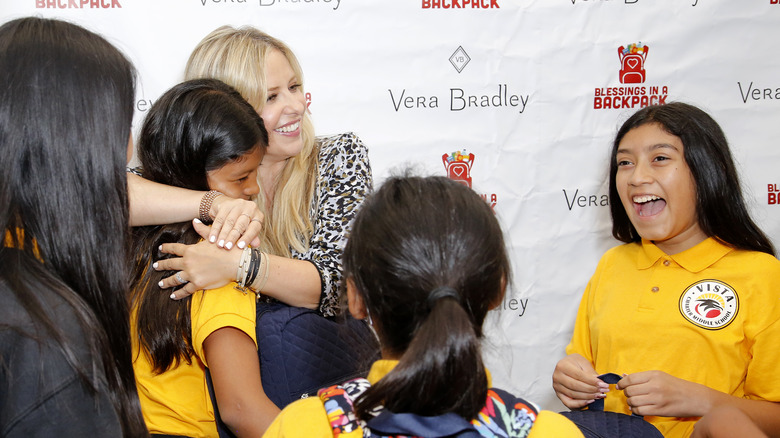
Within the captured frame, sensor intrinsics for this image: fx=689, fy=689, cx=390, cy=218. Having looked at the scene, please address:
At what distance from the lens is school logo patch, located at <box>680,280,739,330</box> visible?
1.46m

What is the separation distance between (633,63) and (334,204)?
59.5 inches

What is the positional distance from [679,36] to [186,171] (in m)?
2.02

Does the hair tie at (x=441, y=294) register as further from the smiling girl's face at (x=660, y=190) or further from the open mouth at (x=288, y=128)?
the open mouth at (x=288, y=128)

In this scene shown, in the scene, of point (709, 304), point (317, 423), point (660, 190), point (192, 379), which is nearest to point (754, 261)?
point (709, 304)

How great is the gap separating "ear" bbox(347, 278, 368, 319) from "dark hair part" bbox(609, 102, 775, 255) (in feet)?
3.05

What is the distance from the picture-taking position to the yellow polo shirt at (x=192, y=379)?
1.25 metres

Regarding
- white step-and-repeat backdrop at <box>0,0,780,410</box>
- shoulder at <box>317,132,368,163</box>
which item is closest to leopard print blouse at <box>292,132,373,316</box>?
shoulder at <box>317,132,368,163</box>

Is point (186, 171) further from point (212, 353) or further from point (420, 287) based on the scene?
point (420, 287)

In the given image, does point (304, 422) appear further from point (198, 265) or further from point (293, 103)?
point (293, 103)

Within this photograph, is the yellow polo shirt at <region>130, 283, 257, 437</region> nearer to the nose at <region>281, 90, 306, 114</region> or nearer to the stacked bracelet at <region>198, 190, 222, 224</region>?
the stacked bracelet at <region>198, 190, 222, 224</region>

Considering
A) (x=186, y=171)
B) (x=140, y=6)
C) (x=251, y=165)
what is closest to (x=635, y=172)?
(x=251, y=165)

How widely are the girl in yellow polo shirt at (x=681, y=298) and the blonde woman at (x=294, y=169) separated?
60 centimetres

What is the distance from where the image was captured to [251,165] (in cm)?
148

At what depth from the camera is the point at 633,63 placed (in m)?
2.61
